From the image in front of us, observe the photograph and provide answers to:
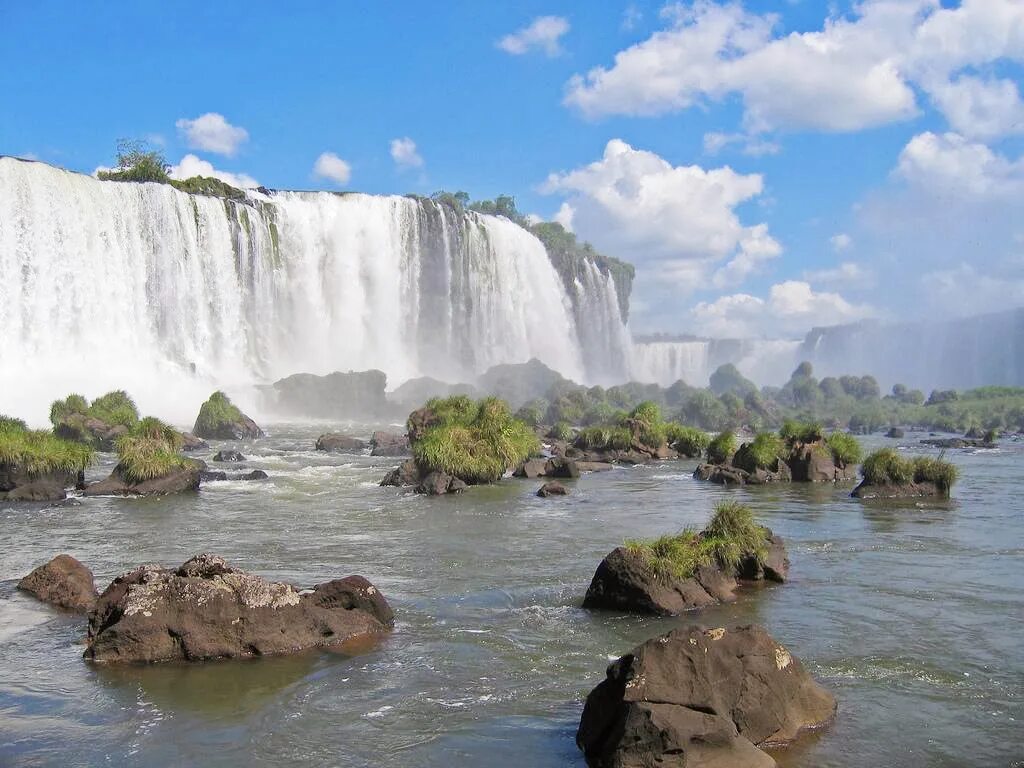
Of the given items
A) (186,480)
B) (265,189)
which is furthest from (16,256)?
(186,480)

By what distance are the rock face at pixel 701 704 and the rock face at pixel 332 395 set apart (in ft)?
161

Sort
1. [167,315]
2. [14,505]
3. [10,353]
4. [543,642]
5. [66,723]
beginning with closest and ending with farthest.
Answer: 1. [66,723]
2. [543,642]
3. [14,505]
4. [10,353]
5. [167,315]

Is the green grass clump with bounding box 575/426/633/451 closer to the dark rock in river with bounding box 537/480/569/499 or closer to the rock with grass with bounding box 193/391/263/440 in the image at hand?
the dark rock in river with bounding box 537/480/569/499

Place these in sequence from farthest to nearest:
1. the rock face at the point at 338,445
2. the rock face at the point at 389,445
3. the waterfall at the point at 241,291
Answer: the waterfall at the point at 241,291, the rock face at the point at 338,445, the rock face at the point at 389,445

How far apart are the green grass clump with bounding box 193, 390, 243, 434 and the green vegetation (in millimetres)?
15931

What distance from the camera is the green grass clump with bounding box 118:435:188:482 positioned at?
918 inches

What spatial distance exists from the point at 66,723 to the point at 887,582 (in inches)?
432

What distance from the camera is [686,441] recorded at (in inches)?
1464

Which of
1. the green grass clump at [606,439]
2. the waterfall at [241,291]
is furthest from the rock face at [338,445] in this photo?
the waterfall at [241,291]

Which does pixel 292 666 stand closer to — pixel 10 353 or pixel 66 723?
pixel 66 723

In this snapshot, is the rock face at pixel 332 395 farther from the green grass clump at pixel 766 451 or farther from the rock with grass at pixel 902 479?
the rock with grass at pixel 902 479

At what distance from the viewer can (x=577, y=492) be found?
25469mm

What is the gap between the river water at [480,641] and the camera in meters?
7.66

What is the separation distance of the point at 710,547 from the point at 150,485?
15.5m
